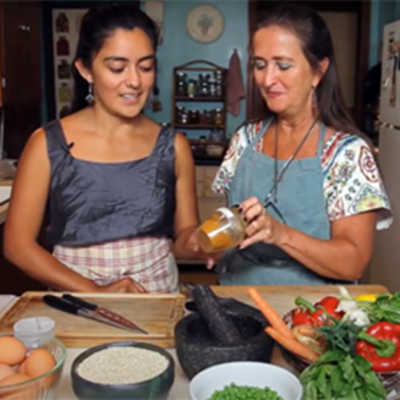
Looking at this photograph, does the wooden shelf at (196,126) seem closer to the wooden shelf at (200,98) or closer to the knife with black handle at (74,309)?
the wooden shelf at (200,98)

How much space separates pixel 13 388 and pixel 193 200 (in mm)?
1010

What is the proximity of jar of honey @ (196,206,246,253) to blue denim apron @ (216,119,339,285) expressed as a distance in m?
0.38

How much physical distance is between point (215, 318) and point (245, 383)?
0.13m

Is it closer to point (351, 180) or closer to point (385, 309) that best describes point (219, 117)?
point (351, 180)

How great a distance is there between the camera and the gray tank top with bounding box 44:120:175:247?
5.28 feet

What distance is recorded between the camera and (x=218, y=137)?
5062mm

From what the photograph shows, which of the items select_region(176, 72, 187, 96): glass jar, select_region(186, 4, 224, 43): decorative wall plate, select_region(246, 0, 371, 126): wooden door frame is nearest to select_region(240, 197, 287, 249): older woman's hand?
select_region(246, 0, 371, 126): wooden door frame

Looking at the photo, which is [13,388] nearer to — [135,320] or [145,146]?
[135,320]

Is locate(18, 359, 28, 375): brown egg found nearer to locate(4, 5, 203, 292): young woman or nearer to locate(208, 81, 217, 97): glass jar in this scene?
locate(4, 5, 203, 292): young woman

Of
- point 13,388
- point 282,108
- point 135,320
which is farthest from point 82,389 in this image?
point 282,108

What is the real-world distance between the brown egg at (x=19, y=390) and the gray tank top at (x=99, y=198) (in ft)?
2.59

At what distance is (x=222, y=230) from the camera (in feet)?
3.93

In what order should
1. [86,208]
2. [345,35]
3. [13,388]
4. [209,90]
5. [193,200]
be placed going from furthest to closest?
[345,35] < [209,90] < [193,200] < [86,208] < [13,388]

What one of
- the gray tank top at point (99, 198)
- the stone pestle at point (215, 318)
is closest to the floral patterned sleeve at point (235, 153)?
the gray tank top at point (99, 198)
